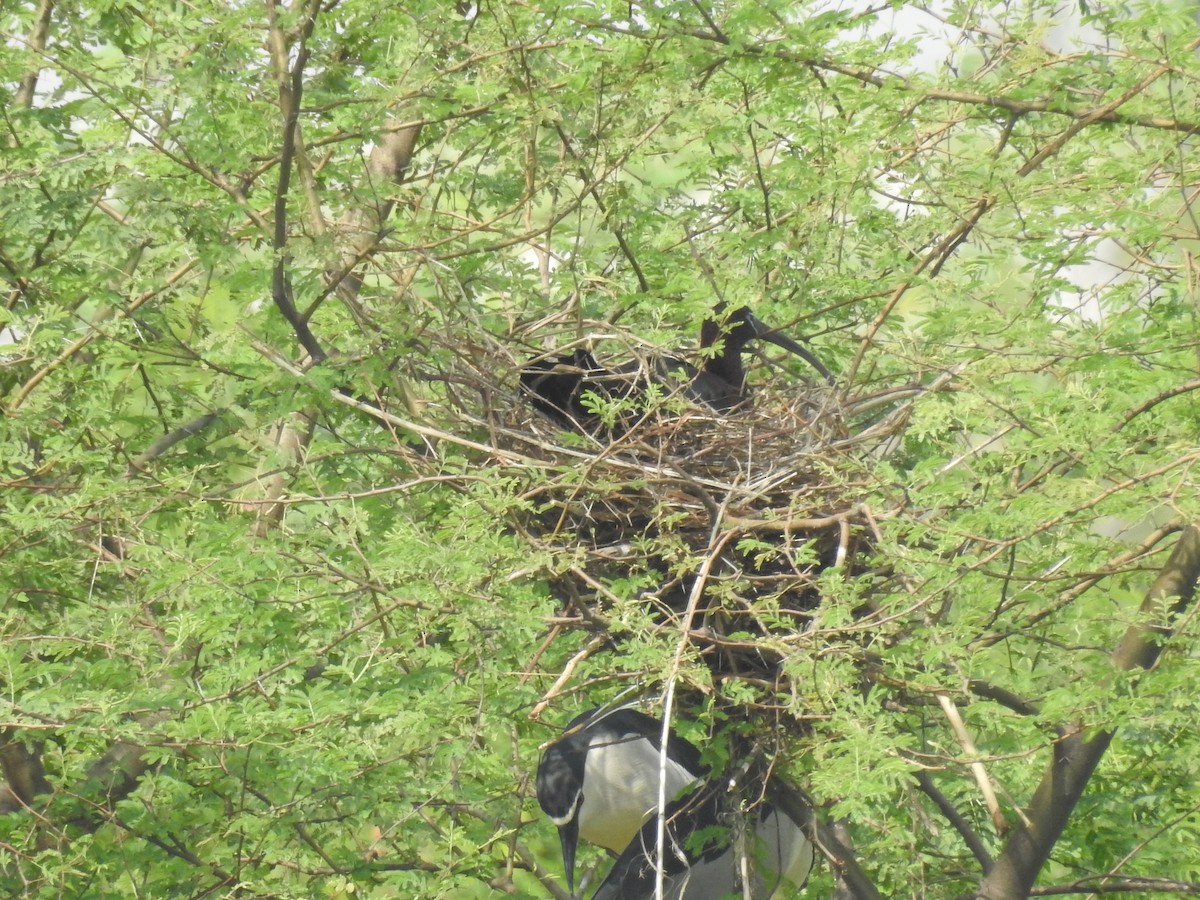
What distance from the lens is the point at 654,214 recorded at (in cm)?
660

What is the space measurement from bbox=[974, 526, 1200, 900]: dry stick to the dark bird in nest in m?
1.67

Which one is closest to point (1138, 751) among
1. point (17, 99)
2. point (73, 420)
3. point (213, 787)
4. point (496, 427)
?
point (496, 427)

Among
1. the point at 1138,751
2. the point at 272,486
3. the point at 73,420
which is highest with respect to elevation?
the point at 73,420

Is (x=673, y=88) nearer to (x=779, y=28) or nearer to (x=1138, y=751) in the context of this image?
(x=779, y=28)

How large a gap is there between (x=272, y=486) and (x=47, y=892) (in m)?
2.17

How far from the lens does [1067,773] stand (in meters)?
5.00

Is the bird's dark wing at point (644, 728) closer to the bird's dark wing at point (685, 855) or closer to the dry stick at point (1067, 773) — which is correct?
the bird's dark wing at point (685, 855)

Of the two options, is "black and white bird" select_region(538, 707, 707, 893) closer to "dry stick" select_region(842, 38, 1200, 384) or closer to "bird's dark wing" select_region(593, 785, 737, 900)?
"bird's dark wing" select_region(593, 785, 737, 900)

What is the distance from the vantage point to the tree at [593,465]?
4.35m

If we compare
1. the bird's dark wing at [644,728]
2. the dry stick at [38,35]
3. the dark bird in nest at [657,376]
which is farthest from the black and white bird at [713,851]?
the dry stick at [38,35]

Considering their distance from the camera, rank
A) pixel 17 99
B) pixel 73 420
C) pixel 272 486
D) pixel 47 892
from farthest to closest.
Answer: pixel 17 99
pixel 272 486
pixel 73 420
pixel 47 892

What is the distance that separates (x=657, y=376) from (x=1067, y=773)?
86.9 inches

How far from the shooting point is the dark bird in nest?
5613mm

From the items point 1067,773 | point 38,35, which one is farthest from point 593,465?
point 38,35
